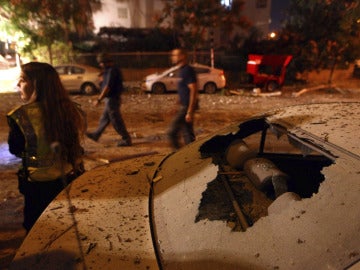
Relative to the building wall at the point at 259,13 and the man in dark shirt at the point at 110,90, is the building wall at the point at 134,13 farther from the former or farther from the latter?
the man in dark shirt at the point at 110,90

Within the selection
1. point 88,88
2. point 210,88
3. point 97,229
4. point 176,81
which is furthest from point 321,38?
point 97,229

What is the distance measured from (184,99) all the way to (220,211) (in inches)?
141

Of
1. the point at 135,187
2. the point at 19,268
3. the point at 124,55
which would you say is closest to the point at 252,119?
the point at 135,187

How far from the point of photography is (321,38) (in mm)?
17469

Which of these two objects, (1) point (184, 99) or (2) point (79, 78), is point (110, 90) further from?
(2) point (79, 78)

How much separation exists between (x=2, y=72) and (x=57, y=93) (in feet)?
68.8

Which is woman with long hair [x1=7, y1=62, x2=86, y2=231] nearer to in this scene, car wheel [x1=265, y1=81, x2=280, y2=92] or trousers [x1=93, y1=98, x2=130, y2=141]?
trousers [x1=93, y1=98, x2=130, y2=141]

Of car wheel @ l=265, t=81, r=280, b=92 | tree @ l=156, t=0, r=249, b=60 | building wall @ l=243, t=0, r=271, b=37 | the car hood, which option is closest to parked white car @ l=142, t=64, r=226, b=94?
car wheel @ l=265, t=81, r=280, b=92

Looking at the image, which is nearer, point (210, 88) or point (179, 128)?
point (179, 128)

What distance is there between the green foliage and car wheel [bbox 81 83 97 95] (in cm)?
1043

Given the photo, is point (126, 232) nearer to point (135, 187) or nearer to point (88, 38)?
point (135, 187)

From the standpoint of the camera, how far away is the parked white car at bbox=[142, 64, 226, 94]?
13.2 meters

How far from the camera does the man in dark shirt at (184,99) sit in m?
5.23

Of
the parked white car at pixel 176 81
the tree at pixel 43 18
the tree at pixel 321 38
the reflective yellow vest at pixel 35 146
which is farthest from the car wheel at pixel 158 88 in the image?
the reflective yellow vest at pixel 35 146
